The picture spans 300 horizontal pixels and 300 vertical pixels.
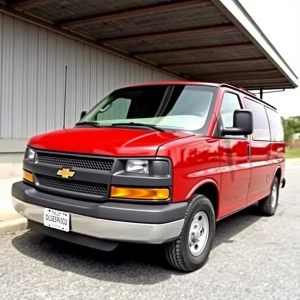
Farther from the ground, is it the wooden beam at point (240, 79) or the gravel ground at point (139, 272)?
the wooden beam at point (240, 79)

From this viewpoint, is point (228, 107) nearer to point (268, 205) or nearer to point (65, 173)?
point (65, 173)

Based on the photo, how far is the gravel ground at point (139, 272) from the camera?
10.5ft

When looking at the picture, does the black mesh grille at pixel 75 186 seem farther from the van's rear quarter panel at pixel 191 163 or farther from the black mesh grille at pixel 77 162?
the van's rear quarter panel at pixel 191 163

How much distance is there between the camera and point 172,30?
10.0 metres

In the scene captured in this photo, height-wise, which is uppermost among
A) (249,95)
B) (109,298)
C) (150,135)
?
(249,95)

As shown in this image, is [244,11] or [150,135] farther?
[244,11]

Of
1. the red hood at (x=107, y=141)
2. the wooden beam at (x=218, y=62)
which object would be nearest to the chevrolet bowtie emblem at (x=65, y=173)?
the red hood at (x=107, y=141)

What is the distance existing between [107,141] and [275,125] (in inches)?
178

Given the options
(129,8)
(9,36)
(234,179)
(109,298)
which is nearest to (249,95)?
(234,179)

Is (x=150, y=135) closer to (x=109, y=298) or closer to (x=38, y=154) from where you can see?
(x=38, y=154)

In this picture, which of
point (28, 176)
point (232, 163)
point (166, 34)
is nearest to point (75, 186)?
point (28, 176)

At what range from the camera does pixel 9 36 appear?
8.48 m

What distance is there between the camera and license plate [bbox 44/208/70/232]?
3468 millimetres

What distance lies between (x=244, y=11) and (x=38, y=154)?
711 centimetres
